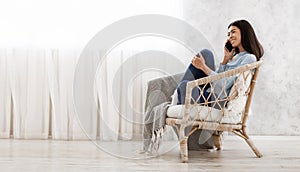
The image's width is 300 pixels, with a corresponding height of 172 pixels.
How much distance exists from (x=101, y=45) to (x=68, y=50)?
3.05 feet

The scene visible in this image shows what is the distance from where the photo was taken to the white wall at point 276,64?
429 centimetres

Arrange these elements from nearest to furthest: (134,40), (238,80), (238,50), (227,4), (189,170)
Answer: (189,170)
(238,80)
(238,50)
(134,40)
(227,4)

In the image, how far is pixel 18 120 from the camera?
396 centimetres

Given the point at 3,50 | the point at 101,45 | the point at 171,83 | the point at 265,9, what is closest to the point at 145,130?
the point at 171,83

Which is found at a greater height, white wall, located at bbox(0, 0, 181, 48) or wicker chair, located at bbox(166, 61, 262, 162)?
white wall, located at bbox(0, 0, 181, 48)

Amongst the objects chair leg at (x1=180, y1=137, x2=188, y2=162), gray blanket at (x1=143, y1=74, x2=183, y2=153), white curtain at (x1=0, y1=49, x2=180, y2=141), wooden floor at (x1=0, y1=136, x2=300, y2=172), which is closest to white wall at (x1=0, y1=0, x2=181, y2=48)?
white curtain at (x1=0, y1=49, x2=180, y2=141)

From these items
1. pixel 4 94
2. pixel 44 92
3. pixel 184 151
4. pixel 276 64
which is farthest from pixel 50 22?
pixel 276 64

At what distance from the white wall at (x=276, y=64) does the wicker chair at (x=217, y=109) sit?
4.13 ft

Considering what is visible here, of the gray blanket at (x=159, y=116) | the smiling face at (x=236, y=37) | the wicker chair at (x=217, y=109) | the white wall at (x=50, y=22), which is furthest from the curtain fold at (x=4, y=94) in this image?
the smiling face at (x=236, y=37)

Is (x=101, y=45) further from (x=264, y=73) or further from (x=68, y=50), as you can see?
(x=264, y=73)

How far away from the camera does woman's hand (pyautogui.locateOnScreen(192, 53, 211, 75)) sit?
300 centimetres

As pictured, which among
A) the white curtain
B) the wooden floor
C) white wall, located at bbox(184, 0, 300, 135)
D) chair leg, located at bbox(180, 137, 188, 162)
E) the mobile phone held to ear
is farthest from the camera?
white wall, located at bbox(184, 0, 300, 135)

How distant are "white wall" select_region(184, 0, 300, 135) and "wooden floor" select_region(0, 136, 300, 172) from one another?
1.66 feet

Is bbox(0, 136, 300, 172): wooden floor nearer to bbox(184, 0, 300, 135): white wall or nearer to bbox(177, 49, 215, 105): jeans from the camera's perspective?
bbox(177, 49, 215, 105): jeans
